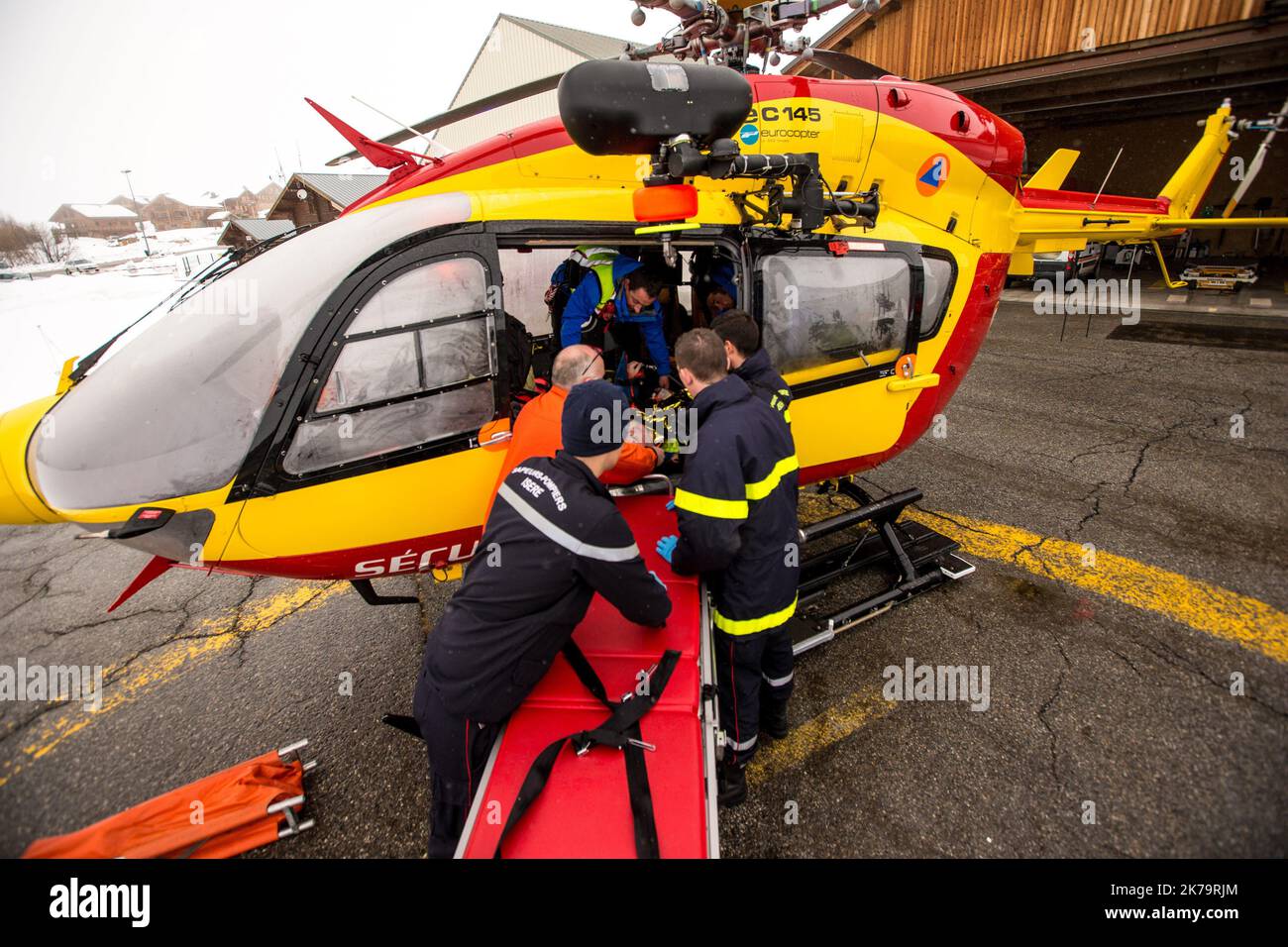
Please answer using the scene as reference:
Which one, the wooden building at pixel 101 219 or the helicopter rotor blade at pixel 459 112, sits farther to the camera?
the wooden building at pixel 101 219

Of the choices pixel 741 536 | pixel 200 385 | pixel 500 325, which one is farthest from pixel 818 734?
pixel 200 385

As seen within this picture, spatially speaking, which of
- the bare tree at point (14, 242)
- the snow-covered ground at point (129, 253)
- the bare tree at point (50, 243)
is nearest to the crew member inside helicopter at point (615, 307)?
the bare tree at point (14, 242)

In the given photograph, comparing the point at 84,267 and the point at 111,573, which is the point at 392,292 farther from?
the point at 84,267

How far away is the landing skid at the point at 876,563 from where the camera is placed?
3.57m

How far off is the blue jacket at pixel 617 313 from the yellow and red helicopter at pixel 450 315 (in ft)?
2.61

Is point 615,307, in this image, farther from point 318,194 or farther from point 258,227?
point 258,227

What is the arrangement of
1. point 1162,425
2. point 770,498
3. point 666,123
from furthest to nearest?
1. point 1162,425
2. point 770,498
3. point 666,123

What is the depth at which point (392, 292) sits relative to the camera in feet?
8.07

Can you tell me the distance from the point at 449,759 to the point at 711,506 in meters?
1.26

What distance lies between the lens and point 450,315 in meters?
2.56

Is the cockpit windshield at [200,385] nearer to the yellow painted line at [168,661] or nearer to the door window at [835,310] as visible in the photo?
the door window at [835,310]
